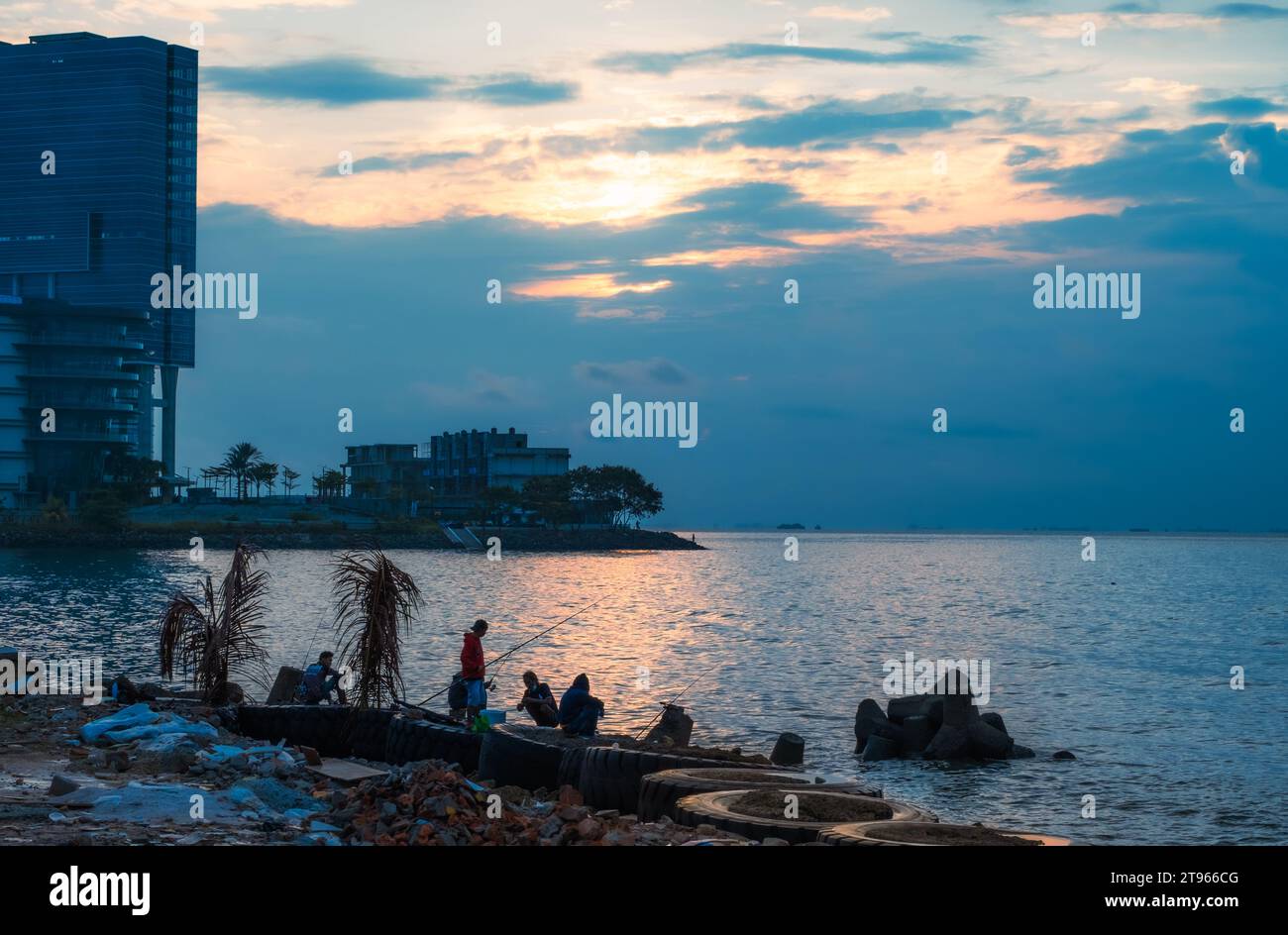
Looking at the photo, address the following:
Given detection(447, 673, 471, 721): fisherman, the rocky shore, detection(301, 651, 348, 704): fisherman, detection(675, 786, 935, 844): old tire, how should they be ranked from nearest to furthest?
the rocky shore, detection(675, 786, 935, 844): old tire, detection(447, 673, 471, 721): fisherman, detection(301, 651, 348, 704): fisherman

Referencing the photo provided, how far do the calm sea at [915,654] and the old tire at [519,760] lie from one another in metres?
7.30

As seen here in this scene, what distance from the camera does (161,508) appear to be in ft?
610

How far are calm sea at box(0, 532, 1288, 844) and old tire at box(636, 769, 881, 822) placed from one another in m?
5.84

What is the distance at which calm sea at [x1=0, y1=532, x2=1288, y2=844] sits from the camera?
2408cm

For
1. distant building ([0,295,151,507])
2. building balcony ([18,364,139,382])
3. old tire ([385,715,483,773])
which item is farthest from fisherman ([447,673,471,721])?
building balcony ([18,364,139,382])

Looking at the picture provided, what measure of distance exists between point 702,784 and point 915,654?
41.7 metres

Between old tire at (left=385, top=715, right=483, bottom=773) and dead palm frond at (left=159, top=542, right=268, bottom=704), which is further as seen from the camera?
dead palm frond at (left=159, top=542, right=268, bottom=704)

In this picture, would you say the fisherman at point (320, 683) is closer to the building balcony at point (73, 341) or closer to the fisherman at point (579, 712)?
the fisherman at point (579, 712)

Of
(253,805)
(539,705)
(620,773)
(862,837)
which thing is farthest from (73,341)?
(862,837)

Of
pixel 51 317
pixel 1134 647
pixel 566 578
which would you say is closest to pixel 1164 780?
pixel 1134 647

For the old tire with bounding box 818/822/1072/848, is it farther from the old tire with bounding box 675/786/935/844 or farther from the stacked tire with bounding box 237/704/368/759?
the stacked tire with bounding box 237/704/368/759

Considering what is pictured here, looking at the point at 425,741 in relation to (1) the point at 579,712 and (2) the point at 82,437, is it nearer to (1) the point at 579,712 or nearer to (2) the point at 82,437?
(1) the point at 579,712
